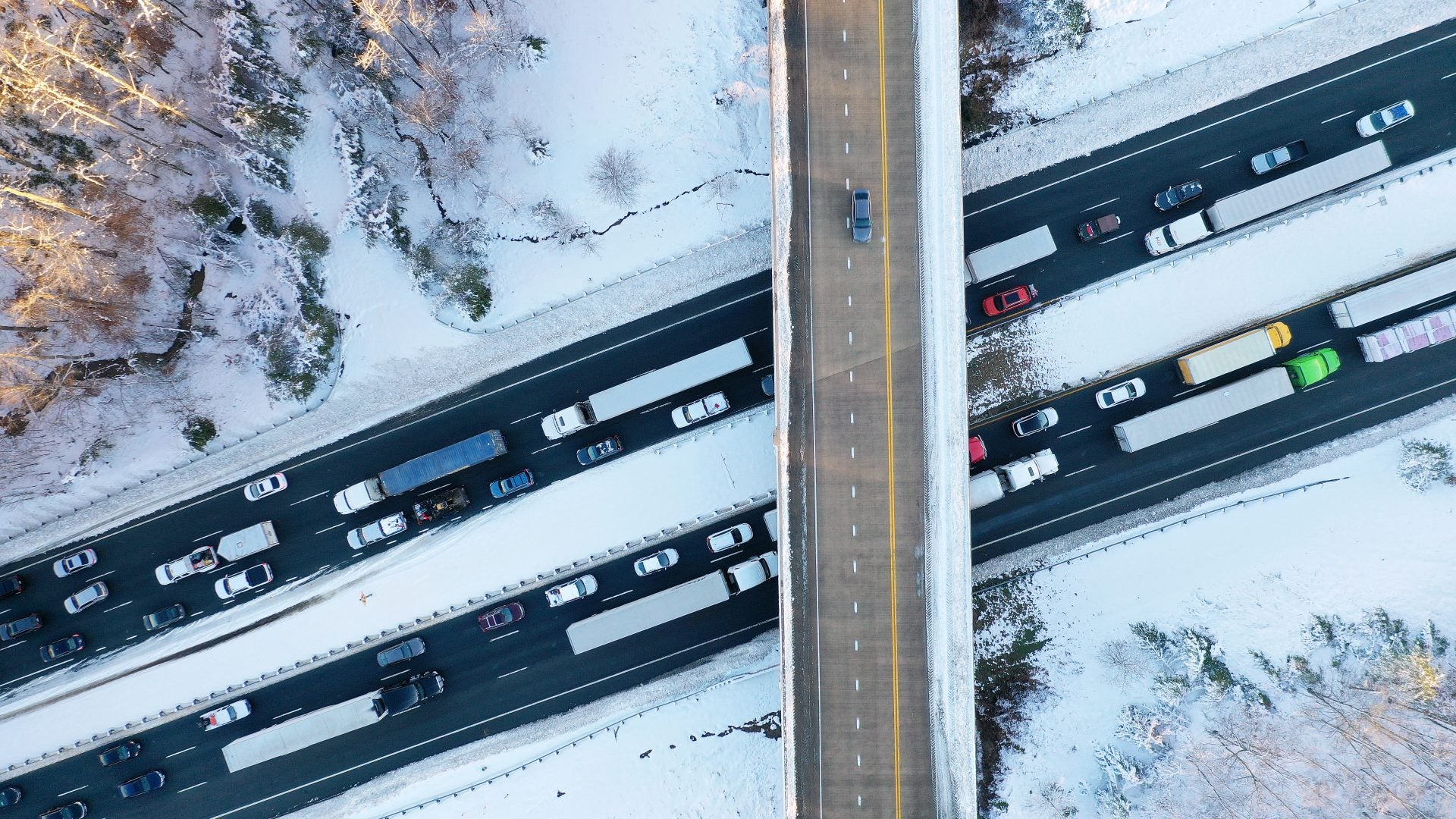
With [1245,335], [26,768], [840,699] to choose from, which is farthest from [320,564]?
[1245,335]

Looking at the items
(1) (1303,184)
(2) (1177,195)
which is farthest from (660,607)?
(1) (1303,184)

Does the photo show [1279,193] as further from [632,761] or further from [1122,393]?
[632,761]

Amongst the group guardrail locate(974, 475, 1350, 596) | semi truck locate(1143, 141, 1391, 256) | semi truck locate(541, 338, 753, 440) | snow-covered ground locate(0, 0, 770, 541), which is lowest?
guardrail locate(974, 475, 1350, 596)

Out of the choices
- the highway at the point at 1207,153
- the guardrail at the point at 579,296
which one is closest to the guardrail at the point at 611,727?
the guardrail at the point at 579,296

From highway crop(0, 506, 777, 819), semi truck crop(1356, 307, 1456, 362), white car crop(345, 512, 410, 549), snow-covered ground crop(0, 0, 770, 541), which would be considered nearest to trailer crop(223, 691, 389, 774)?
highway crop(0, 506, 777, 819)

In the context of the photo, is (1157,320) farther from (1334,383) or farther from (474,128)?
(474,128)

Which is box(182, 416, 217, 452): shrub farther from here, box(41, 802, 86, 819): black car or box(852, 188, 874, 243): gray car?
box(852, 188, 874, 243): gray car
